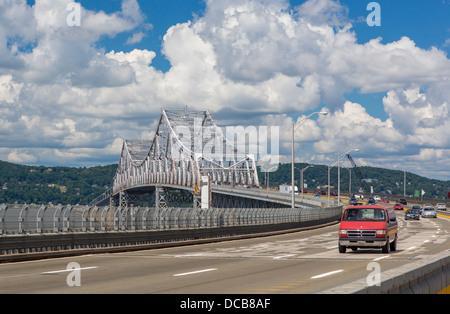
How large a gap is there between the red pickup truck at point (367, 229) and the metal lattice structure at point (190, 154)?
112m

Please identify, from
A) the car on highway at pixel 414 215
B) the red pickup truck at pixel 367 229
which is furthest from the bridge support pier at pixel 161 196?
the red pickup truck at pixel 367 229

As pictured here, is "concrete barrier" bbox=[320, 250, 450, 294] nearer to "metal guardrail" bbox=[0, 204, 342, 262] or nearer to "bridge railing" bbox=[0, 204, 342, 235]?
"metal guardrail" bbox=[0, 204, 342, 262]

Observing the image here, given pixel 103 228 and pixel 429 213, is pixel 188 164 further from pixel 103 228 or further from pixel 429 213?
pixel 103 228

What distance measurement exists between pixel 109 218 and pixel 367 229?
11.7m

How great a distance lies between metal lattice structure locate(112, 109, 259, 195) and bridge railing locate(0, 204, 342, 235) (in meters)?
96.3

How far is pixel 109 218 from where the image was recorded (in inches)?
1171

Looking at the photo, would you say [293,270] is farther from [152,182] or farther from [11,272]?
[152,182]

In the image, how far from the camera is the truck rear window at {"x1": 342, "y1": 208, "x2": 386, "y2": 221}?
25562 millimetres

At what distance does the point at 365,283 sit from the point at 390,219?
18.2 meters

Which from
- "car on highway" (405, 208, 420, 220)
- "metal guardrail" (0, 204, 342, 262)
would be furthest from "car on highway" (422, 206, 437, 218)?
"metal guardrail" (0, 204, 342, 262)

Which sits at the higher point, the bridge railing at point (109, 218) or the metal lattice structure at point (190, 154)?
the metal lattice structure at point (190, 154)

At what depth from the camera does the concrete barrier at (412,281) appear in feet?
25.6

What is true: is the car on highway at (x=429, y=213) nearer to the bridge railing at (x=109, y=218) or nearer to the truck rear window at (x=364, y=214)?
the bridge railing at (x=109, y=218)
